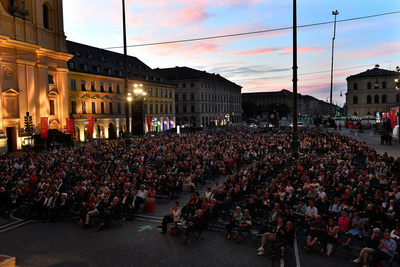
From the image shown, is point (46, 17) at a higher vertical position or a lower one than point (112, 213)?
higher

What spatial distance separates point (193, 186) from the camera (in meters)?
16.9

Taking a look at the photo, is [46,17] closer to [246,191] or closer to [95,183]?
[95,183]

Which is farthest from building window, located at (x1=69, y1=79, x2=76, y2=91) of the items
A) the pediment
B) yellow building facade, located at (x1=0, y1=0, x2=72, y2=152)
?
the pediment

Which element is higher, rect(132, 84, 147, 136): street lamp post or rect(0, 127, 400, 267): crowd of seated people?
rect(132, 84, 147, 136): street lamp post

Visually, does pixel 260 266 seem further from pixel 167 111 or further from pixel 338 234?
pixel 167 111

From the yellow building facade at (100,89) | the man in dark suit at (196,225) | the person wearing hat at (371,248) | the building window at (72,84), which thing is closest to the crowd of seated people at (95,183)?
the man in dark suit at (196,225)

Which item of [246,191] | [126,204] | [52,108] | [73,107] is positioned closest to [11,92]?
[52,108]

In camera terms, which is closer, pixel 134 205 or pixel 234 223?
pixel 234 223

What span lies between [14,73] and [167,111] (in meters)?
47.6

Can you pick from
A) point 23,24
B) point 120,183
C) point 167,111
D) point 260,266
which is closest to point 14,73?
point 23,24

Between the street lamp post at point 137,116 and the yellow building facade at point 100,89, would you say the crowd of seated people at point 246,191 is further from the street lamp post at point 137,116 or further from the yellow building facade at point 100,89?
the yellow building facade at point 100,89

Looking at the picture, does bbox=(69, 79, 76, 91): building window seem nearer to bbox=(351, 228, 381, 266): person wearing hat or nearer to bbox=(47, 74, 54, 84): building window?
bbox=(47, 74, 54, 84): building window

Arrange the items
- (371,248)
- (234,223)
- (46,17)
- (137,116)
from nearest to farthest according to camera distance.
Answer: (371,248) → (234,223) → (137,116) → (46,17)

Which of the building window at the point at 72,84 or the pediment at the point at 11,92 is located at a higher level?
the building window at the point at 72,84
